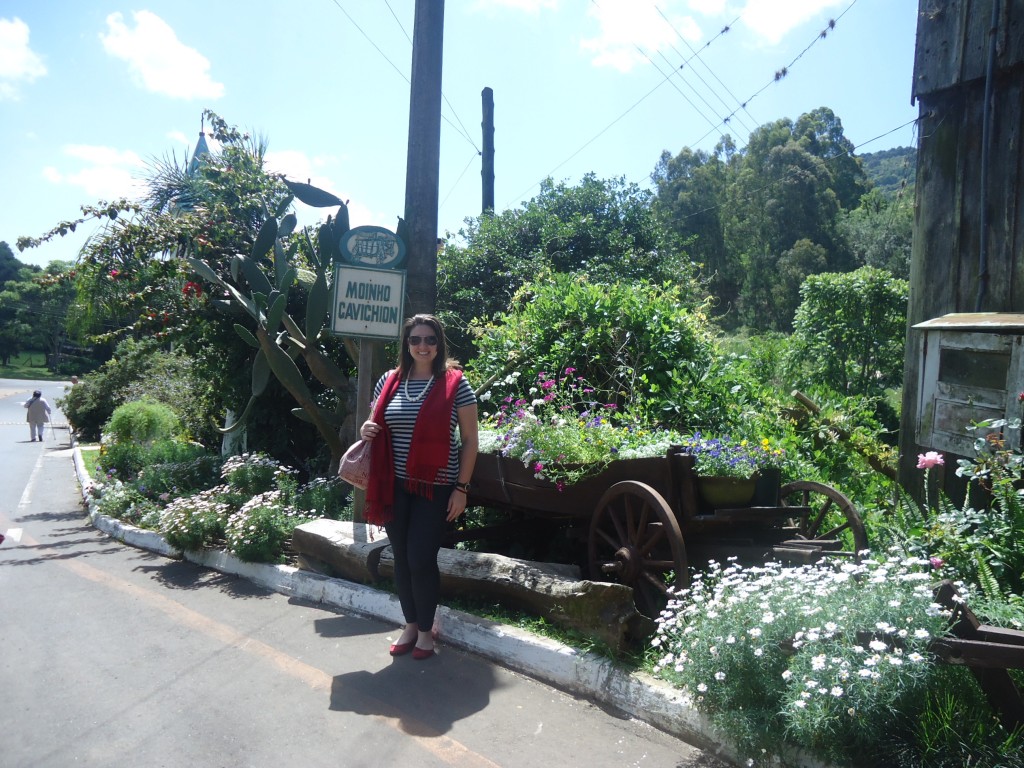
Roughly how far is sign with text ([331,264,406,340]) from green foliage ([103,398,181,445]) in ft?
28.0

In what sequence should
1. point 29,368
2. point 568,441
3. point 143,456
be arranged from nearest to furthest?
point 568,441, point 143,456, point 29,368

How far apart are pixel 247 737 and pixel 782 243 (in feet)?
95.3

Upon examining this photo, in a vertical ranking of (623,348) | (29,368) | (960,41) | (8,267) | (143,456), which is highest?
(8,267)

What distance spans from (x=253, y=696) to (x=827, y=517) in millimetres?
3929

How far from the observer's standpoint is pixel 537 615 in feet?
15.4

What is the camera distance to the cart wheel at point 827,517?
452cm

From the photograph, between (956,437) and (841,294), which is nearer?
(956,437)

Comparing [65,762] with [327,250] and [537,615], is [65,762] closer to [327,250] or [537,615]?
[537,615]

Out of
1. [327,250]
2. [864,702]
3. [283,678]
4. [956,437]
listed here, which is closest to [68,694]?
[283,678]

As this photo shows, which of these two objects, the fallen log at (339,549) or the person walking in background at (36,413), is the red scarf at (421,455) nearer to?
the fallen log at (339,549)

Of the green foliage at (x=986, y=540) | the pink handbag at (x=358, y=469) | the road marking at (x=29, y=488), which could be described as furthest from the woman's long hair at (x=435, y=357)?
the road marking at (x=29, y=488)

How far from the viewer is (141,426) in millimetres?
13594

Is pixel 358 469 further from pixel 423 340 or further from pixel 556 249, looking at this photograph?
pixel 556 249

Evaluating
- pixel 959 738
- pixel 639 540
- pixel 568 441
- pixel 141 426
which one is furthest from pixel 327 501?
pixel 141 426
